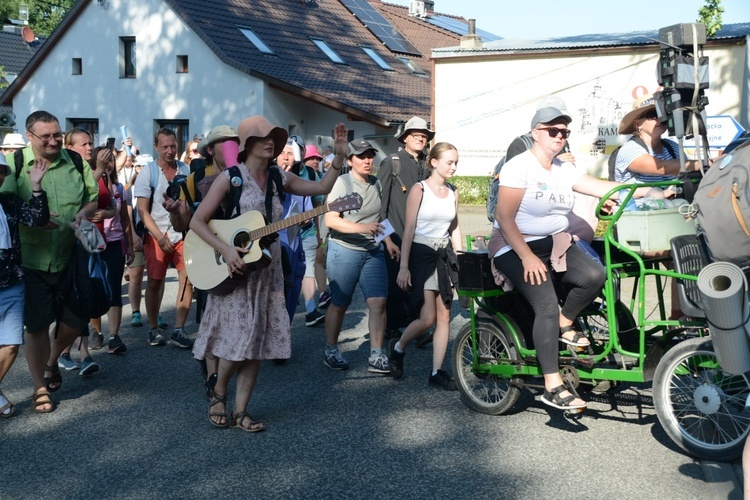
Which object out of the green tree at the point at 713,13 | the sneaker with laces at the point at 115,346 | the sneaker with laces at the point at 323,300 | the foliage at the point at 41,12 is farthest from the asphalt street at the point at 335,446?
the foliage at the point at 41,12

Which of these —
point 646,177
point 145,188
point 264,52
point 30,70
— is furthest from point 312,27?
point 646,177

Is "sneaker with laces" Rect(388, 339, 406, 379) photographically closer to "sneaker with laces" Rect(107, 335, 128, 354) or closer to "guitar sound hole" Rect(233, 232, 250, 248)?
"guitar sound hole" Rect(233, 232, 250, 248)

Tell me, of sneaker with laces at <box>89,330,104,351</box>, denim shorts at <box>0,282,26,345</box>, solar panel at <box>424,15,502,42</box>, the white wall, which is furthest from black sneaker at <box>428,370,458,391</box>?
solar panel at <box>424,15,502,42</box>

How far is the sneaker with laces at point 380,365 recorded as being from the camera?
810 cm

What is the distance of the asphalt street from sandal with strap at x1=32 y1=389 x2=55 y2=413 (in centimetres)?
7

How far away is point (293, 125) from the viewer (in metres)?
32.2

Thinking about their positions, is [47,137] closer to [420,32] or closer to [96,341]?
[96,341]

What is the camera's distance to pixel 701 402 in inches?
222

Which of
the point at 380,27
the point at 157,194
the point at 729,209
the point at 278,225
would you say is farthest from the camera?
the point at 380,27

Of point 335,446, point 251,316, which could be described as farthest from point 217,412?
point 335,446

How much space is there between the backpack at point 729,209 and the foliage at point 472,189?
77.5 ft

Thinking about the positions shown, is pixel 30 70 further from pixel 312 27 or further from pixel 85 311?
pixel 85 311

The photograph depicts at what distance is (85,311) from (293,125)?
25050 mm

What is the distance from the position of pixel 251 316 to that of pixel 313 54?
2953 cm
